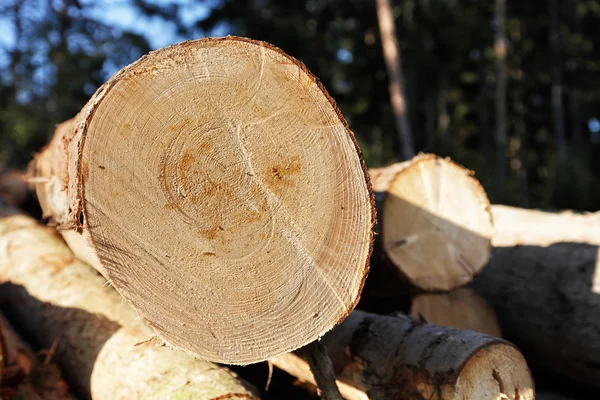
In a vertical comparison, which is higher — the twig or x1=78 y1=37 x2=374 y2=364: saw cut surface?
x1=78 y1=37 x2=374 y2=364: saw cut surface

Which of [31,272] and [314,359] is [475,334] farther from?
[31,272]

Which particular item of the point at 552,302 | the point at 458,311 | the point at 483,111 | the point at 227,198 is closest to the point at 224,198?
the point at 227,198

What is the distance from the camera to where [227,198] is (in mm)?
1896

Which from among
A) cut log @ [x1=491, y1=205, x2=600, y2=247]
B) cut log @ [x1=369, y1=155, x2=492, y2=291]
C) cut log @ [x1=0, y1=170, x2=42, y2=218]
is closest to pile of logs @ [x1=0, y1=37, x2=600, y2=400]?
cut log @ [x1=369, y1=155, x2=492, y2=291]

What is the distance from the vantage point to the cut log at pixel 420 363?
2.11 meters

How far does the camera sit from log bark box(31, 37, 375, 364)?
172 cm

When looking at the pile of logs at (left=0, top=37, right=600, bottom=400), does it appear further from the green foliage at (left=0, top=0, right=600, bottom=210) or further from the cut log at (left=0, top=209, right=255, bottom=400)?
the green foliage at (left=0, top=0, right=600, bottom=210)

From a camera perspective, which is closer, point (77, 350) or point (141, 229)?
point (141, 229)

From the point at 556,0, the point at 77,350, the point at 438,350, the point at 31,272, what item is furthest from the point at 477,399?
A: the point at 556,0

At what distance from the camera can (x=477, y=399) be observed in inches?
82.5

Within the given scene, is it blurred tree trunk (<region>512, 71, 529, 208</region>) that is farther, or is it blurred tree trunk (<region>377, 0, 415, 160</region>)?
blurred tree trunk (<region>512, 71, 529, 208</region>)

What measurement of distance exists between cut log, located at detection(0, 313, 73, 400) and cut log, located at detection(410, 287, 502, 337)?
66.7 inches

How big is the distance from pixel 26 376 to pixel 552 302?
8.68ft

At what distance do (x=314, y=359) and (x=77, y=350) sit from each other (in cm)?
103
